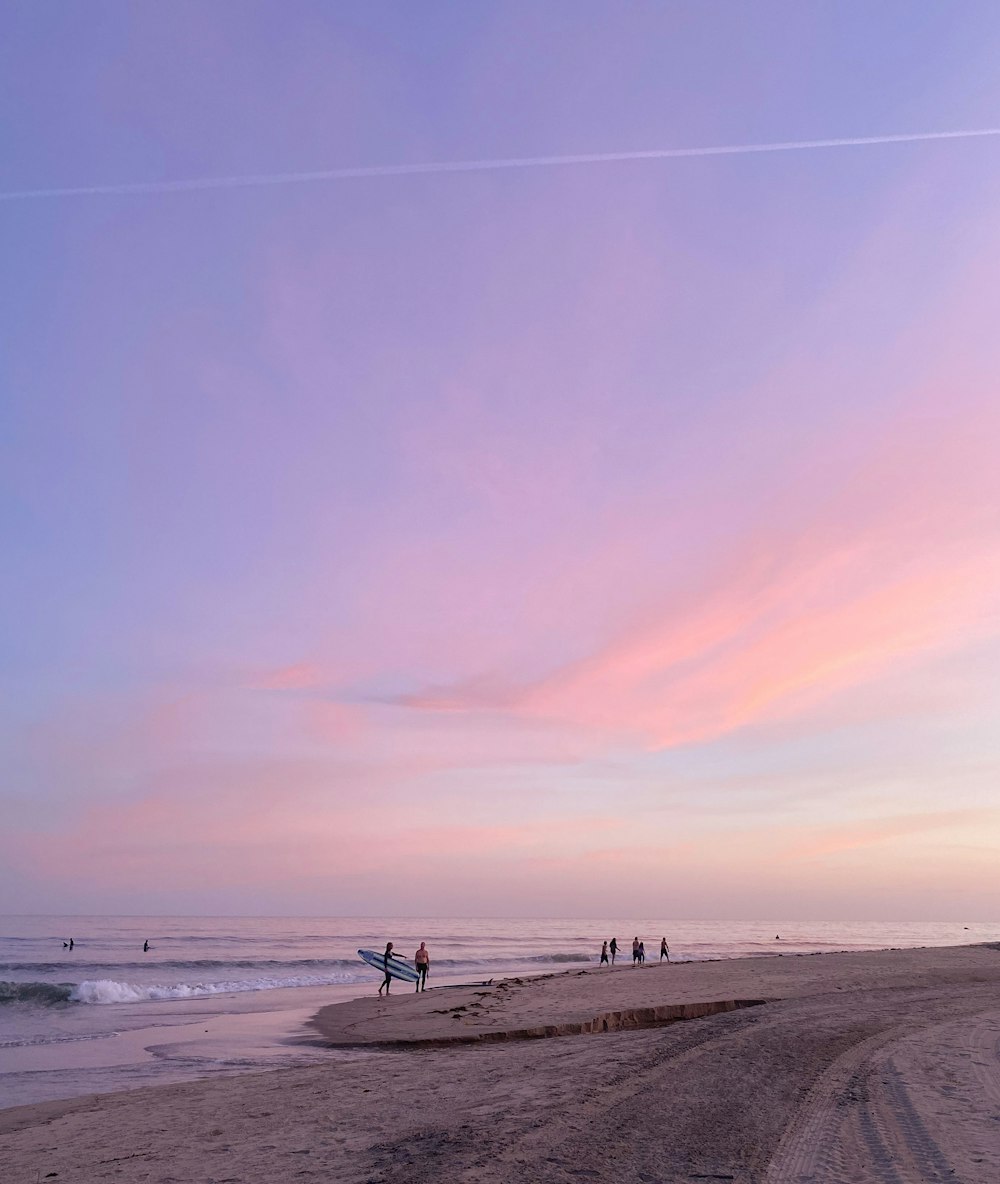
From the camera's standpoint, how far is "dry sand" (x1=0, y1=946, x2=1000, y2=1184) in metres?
8.12

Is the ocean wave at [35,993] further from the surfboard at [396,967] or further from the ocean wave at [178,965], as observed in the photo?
the ocean wave at [178,965]

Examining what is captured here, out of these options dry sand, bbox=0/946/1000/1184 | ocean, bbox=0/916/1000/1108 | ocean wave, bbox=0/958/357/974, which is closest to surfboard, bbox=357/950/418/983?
ocean, bbox=0/916/1000/1108

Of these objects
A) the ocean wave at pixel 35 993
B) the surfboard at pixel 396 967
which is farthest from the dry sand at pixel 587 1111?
the ocean wave at pixel 35 993

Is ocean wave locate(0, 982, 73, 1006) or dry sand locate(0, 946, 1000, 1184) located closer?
dry sand locate(0, 946, 1000, 1184)

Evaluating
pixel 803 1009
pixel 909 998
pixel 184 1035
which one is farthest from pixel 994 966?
→ pixel 184 1035

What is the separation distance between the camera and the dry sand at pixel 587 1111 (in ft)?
26.6

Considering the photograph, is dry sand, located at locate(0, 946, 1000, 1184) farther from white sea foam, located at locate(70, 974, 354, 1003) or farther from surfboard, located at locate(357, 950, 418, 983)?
white sea foam, located at locate(70, 974, 354, 1003)

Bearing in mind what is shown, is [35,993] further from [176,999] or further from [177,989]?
[176,999]

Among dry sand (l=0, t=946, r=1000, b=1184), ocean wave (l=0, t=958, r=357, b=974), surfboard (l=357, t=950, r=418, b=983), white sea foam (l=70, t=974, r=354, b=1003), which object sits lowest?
ocean wave (l=0, t=958, r=357, b=974)

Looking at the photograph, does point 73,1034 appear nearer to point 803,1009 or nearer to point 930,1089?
point 803,1009

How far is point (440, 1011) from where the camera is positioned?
2391 centimetres

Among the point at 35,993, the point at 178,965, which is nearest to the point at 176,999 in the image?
the point at 35,993

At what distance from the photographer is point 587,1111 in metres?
10.0

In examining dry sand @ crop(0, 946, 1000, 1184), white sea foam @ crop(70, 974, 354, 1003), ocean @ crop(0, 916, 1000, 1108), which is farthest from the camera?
white sea foam @ crop(70, 974, 354, 1003)
